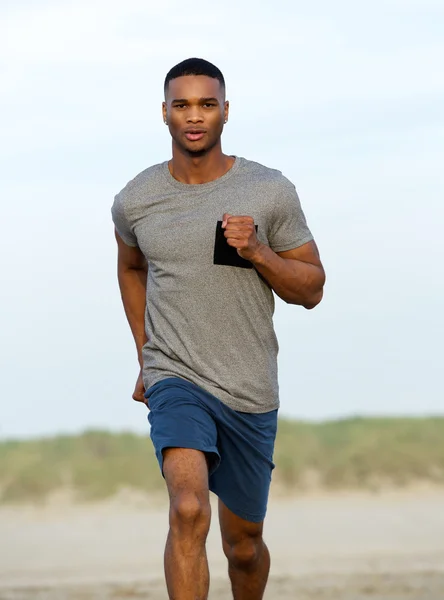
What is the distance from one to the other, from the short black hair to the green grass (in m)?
8.23

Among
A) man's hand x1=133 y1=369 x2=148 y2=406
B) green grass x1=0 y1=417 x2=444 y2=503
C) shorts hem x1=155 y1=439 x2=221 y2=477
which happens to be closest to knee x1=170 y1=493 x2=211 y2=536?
shorts hem x1=155 y1=439 x2=221 y2=477

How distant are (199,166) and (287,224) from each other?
490 mm

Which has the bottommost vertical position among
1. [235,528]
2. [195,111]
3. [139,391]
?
[235,528]

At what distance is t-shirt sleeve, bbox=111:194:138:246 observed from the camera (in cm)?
596

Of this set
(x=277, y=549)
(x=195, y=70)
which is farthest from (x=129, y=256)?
(x=277, y=549)

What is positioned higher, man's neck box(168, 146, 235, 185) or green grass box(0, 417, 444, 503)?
man's neck box(168, 146, 235, 185)

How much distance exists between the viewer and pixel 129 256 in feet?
20.5

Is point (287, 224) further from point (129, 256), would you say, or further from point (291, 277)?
point (129, 256)

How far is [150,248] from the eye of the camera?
5.75 metres

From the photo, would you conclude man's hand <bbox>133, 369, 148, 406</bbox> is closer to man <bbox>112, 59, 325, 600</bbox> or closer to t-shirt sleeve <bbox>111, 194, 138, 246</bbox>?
man <bbox>112, 59, 325, 600</bbox>

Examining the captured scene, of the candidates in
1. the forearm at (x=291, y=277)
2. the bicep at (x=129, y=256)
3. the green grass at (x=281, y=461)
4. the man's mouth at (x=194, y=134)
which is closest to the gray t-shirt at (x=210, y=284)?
the forearm at (x=291, y=277)

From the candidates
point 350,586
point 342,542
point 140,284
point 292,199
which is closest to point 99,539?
point 342,542

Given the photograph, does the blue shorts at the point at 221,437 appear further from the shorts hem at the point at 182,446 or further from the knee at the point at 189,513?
the knee at the point at 189,513

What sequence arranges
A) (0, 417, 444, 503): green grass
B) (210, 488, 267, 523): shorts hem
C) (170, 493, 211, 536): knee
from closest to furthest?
1. (170, 493, 211, 536): knee
2. (210, 488, 267, 523): shorts hem
3. (0, 417, 444, 503): green grass
